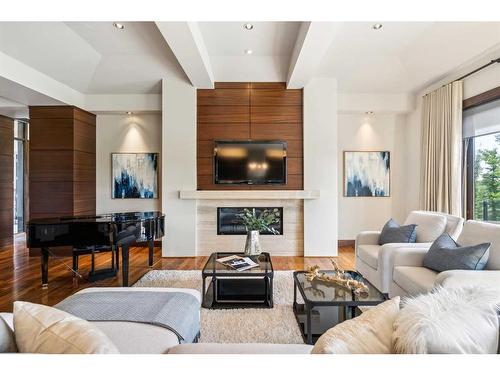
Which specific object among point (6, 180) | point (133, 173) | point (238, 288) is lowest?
point (238, 288)

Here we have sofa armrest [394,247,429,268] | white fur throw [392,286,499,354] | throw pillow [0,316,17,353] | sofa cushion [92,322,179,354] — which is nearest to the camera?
white fur throw [392,286,499,354]

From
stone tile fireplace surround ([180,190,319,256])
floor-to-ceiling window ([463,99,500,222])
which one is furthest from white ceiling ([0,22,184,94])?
floor-to-ceiling window ([463,99,500,222])

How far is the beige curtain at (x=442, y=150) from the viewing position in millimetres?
4246

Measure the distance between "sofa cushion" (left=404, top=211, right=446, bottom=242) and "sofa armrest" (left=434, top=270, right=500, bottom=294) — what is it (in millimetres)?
945

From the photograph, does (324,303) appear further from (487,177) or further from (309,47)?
(487,177)

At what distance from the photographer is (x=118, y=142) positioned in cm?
576

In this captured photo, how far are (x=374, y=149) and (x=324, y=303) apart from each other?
4447mm

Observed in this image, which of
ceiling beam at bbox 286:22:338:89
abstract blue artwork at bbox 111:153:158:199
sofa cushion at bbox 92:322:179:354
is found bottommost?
sofa cushion at bbox 92:322:179:354

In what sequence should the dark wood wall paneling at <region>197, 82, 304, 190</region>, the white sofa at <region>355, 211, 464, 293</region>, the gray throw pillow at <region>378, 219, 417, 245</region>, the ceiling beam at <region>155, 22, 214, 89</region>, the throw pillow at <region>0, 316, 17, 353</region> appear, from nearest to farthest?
the throw pillow at <region>0, 316, 17, 353</region>, the white sofa at <region>355, 211, 464, 293</region>, the ceiling beam at <region>155, 22, 214, 89</region>, the gray throw pillow at <region>378, 219, 417, 245</region>, the dark wood wall paneling at <region>197, 82, 304, 190</region>

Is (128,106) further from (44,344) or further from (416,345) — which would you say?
(416,345)

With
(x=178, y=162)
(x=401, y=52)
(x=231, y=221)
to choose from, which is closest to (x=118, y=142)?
(x=178, y=162)

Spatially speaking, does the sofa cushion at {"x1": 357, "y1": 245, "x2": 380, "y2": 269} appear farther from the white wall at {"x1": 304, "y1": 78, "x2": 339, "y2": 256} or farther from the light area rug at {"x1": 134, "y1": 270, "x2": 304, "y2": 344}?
the white wall at {"x1": 304, "y1": 78, "x2": 339, "y2": 256}

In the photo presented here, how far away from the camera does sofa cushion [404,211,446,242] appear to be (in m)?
3.08
